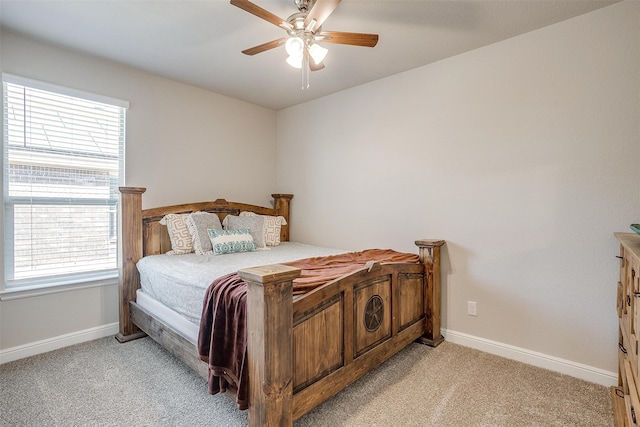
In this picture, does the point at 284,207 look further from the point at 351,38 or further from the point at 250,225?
the point at 351,38

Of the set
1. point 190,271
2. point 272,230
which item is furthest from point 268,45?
point 272,230

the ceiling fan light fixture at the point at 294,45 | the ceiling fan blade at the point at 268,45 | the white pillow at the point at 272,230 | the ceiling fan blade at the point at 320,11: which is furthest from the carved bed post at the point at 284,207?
the ceiling fan blade at the point at 320,11

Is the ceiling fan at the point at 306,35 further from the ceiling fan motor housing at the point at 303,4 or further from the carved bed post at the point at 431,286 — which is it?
the carved bed post at the point at 431,286

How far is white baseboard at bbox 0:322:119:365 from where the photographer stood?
237 cm

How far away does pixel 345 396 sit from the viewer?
192 cm

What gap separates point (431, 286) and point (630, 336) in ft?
4.27

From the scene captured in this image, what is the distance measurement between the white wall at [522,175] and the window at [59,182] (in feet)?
8.19

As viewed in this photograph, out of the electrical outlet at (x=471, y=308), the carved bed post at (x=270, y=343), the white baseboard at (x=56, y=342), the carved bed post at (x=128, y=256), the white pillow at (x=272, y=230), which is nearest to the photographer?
the carved bed post at (x=270, y=343)

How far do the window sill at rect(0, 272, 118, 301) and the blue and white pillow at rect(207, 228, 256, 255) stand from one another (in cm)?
98

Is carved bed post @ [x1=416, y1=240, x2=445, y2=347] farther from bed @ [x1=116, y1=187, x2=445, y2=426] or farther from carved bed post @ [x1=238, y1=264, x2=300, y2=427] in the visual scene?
carved bed post @ [x1=238, y1=264, x2=300, y2=427]

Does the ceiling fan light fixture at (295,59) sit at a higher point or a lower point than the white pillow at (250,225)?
higher

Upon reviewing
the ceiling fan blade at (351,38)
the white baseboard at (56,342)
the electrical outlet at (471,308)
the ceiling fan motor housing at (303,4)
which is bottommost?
the white baseboard at (56,342)

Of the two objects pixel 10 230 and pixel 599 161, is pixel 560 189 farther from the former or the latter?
pixel 10 230

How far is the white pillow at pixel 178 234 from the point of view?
298 centimetres
